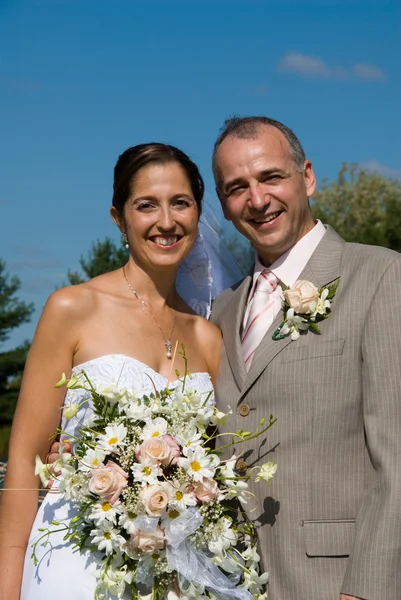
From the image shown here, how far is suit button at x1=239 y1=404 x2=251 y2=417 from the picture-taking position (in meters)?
4.38

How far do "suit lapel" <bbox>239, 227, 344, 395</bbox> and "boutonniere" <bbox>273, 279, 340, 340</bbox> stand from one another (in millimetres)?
47

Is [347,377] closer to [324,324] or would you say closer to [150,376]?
[324,324]

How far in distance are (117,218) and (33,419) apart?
146 centimetres

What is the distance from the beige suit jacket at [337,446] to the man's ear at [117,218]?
1392mm

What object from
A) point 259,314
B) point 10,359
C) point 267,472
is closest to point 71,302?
point 259,314

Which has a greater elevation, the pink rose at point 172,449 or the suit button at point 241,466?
the pink rose at point 172,449

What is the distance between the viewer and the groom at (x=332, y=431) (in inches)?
153

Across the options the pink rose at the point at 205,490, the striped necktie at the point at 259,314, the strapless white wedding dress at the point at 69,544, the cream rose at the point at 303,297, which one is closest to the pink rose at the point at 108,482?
the pink rose at the point at 205,490

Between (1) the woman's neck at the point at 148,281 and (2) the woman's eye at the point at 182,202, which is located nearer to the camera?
(2) the woman's eye at the point at 182,202

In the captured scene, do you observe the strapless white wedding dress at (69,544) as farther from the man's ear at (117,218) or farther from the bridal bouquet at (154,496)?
the man's ear at (117,218)

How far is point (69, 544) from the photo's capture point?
422cm

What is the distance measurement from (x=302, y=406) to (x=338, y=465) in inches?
13.5

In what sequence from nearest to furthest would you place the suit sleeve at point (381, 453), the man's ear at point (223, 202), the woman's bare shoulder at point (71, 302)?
the suit sleeve at point (381, 453)
the woman's bare shoulder at point (71, 302)
the man's ear at point (223, 202)

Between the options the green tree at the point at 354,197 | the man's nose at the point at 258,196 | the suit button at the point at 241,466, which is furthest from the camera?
the green tree at the point at 354,197
